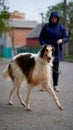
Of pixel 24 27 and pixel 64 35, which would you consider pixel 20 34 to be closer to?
pixel 24 27

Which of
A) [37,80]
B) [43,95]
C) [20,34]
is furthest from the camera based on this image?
[20,34]

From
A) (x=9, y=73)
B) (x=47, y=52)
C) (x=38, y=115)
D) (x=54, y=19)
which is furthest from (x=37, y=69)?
(x=54, y=19)

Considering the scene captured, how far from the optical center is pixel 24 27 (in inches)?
3605

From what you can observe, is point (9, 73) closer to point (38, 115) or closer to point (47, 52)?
point (47, 52)

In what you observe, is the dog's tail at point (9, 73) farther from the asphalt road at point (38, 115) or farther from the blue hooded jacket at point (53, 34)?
the blue hooded jacket at point (53, 34)

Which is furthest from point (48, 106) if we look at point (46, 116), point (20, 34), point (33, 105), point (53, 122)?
point (20, 34)

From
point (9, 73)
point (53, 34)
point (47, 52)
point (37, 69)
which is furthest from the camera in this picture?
point (53, 34)

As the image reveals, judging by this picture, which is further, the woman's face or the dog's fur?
the woman's face

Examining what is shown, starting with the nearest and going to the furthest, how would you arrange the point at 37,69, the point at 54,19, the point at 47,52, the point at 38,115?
the point at 38,115 → the point at 47,52 → the point at 37,69 → the point at 54,19

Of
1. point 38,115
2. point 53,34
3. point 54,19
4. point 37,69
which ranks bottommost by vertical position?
point 38,115

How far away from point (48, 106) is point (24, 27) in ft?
271

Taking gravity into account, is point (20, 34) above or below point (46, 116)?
below

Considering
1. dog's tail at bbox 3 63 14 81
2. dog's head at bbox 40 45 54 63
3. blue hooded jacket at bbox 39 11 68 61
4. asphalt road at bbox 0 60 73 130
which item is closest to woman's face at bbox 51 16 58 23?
blue hooded jacket at bbox 39 11 68 61

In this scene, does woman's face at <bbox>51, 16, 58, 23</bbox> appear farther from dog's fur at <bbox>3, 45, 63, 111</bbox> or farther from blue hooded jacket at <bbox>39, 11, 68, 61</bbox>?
dog's fur at <bbox>3, 45, 63, 111</bbox>
